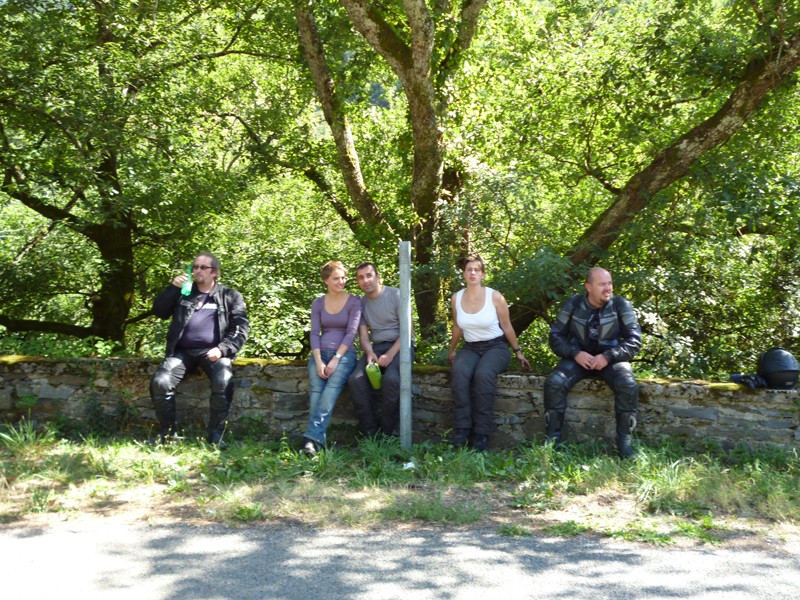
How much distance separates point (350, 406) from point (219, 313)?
1.44 metres

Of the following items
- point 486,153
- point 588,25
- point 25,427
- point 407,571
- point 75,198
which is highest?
point 588,25

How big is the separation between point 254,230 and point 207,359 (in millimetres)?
7566

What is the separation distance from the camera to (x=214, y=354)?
683 cm

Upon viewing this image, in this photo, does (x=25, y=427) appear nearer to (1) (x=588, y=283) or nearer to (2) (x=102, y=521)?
(2) (x=102, y=521)

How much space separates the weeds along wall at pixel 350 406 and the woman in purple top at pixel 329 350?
0.42 metres

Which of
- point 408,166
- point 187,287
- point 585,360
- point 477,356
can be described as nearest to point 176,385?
point 187,287

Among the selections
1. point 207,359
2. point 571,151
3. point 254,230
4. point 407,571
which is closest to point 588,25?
point 571,151

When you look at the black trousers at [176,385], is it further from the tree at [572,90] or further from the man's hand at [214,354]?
the tree at [572,90]

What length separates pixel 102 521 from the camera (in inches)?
197

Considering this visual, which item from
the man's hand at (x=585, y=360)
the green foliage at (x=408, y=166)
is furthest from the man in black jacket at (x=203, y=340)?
the man's hand at (x=585, y=360)

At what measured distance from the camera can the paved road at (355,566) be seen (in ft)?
→ 12.8

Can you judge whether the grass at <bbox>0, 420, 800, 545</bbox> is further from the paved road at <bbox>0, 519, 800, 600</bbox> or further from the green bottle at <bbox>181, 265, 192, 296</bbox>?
the green bottle at <bbox>181, 265, 192, 296</bbox>

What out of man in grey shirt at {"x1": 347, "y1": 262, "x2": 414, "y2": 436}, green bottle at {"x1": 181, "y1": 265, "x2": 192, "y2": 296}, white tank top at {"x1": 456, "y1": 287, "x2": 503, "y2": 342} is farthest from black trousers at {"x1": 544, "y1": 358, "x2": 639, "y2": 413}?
green bottle at {"x1": 181, "y1": 265, "x2": 192, "y2": 296}

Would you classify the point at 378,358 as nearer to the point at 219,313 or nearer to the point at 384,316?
the point at 384,316
